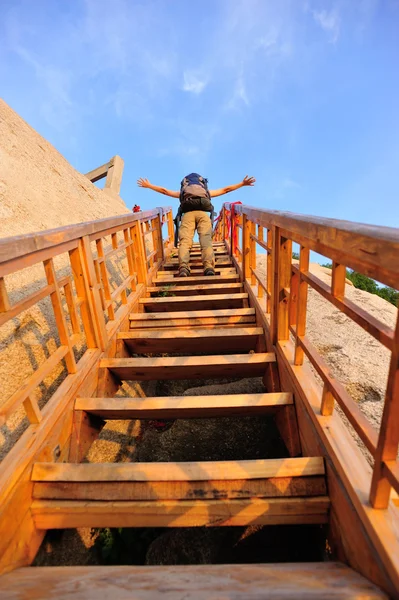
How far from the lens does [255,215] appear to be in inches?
142

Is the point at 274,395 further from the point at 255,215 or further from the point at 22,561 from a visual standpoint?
the point at 255,215

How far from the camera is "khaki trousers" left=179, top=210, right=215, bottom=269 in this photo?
584 cm

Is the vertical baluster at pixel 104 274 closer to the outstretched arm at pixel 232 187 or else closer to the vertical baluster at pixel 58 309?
the vertical baluster at pixel 58 309

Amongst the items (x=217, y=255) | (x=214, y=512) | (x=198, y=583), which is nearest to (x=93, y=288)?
(x=214, y=512)

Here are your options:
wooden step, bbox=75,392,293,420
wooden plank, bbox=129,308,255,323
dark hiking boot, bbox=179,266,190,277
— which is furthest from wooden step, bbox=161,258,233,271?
wooden step, bbox=75,392,293,420

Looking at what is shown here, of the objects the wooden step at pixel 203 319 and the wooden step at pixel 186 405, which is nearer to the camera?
the wooden step at pixel 186 405

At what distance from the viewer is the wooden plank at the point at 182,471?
67.4 inches

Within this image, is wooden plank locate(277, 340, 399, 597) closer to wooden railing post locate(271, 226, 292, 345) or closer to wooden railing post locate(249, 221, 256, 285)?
wooden railing post locate(271, 226, 292, 345)

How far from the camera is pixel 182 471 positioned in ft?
5.74

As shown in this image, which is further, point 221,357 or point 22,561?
point 221,357

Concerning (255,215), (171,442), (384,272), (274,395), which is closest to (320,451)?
(274,395)

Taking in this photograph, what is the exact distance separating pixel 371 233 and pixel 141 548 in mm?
2761

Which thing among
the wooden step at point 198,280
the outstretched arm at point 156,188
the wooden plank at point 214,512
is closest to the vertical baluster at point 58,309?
the wooden plank at point 214,512

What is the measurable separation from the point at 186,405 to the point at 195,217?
4292 mm
